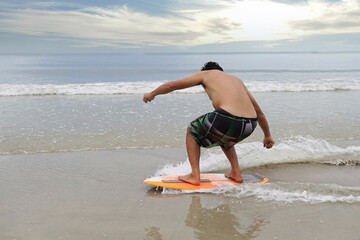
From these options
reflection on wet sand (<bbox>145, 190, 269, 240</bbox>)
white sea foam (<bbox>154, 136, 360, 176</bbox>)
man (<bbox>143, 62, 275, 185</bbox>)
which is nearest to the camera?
reflection on wet sand (<bbox>145, 190, 269, 240</bbox>)

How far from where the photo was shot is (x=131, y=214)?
10.4 feet

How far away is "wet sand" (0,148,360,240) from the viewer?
9.23 feet

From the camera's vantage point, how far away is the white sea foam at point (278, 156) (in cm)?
480

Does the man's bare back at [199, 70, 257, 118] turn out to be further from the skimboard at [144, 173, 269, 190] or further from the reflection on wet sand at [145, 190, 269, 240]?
the reflection on wet sand at [145, 190, 269, 240]

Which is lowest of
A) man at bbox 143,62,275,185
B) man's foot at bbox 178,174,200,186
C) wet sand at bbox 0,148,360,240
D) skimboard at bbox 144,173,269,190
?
wet sand at bbox 0,148,360,240

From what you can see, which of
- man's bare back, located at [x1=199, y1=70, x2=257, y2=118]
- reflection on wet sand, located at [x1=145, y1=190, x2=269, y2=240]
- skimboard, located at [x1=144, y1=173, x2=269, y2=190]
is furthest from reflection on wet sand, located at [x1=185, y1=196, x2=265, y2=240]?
man's bare back, located at [x1=199, y1=70, x2=257, y2=118]

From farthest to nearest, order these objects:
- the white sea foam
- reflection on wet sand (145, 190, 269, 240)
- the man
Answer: the white sea foam < the man < reflection on wet sand (145, 190, 269, 240)

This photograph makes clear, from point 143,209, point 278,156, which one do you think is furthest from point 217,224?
point 278,156

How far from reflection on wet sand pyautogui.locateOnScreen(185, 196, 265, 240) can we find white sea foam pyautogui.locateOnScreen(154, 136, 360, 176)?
1270mm

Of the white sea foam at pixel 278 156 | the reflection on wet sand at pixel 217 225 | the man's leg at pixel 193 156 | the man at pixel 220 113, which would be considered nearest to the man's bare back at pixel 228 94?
the man at pixel 220 113

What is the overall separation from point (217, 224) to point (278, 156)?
2.50m

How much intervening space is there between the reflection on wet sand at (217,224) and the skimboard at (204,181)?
49 cm

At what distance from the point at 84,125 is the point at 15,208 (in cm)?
446

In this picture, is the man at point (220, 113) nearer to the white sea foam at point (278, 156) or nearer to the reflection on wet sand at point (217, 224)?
the reflection on wet sand at point (217, 224)
